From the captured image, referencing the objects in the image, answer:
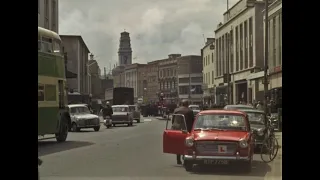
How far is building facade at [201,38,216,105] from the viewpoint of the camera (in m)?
77.6

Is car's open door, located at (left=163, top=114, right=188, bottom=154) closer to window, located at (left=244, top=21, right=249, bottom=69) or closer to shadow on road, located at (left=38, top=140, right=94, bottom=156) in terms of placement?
shadow on road, located at (left=38, top=140, right=94, bottom=156)

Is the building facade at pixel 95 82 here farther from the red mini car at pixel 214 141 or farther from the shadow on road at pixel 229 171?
the shadow on road at pixel 229 171

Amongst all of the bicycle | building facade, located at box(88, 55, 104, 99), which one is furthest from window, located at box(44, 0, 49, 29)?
building facade, located at box(88, 55, 104, 99)

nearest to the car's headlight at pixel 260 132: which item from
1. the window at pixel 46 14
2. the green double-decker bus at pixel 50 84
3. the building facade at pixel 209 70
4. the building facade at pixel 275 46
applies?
the green double-decker bus at pixel 50 84

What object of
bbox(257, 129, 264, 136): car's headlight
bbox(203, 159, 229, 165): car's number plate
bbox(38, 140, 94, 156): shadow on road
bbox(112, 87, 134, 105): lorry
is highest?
bbox(112, 87, 134, 105): lorry

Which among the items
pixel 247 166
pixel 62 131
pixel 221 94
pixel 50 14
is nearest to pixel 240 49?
pixel 221 94

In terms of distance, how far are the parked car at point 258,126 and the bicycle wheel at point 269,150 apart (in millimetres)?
1031

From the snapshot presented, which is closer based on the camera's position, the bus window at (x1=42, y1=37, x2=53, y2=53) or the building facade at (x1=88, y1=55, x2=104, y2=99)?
the bus window at (x1=42, y1=37, x2=53, y2=53)

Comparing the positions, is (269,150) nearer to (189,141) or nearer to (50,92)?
(189,141)

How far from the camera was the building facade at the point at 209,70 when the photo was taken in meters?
77.6

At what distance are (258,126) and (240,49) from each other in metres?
43.4

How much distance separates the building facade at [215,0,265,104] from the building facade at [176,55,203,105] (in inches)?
909
